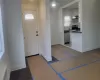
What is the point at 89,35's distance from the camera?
4426mm

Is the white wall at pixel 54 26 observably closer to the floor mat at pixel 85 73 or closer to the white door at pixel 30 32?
the white door at pixel 30 32

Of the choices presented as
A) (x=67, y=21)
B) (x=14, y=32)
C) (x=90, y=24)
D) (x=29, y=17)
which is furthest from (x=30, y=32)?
(x=67, y=21)

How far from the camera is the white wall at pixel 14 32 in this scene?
277 centimetres

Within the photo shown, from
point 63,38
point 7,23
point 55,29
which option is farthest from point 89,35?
point 7,23

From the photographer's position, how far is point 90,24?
4406 millimetres

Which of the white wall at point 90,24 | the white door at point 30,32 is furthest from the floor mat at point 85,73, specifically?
the white door at point 30,32

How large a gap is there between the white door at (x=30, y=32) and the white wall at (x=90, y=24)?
Answer: 2347 mm

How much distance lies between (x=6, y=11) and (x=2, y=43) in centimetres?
111

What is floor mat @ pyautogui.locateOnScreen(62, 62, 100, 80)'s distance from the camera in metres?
2.25

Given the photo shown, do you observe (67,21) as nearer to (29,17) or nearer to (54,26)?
(54,26)

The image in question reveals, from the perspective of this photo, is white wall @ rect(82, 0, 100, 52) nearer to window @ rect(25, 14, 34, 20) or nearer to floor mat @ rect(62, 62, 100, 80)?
floor mat @ rect(62, 62, 100, 80)

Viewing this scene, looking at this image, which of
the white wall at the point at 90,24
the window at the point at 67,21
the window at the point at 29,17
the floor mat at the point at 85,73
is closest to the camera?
the floor mat at the point at 85,73

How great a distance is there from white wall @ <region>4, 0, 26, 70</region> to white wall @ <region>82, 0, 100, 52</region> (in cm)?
297

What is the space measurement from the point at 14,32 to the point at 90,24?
364cm
